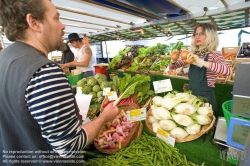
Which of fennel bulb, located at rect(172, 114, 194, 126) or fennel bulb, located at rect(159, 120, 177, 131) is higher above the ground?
fennel bulb, located at rect(172, 114, 194, 126)

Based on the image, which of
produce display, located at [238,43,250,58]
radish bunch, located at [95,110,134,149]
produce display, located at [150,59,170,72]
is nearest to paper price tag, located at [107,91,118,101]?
radish bunch, located at [95,110,134,149]

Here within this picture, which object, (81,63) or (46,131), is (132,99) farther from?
(81,63)

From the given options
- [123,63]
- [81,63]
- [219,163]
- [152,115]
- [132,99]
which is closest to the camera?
[219,163]

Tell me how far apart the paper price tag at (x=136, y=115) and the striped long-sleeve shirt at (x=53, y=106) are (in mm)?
883

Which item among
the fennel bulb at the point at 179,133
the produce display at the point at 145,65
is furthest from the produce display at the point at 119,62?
the fennel bulb at the point at 179,133

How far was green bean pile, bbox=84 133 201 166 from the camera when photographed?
1300 millimetres

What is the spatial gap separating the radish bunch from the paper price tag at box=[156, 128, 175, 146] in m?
0.32

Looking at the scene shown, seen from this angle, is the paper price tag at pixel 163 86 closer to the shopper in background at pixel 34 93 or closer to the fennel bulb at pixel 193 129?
the fennel bulb at pixel 193 129

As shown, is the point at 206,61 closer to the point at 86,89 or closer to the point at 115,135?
the point at 115,135

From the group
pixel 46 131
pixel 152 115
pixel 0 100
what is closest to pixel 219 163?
pixel 152 115

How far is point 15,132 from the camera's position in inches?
34.0

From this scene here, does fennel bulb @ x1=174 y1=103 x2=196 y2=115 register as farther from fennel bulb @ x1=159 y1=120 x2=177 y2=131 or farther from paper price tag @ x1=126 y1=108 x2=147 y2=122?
paper price tag @ x1=126 y1=108 x2=147 y2=122

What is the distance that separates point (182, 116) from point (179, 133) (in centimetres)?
17

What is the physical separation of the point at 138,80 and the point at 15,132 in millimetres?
1652
